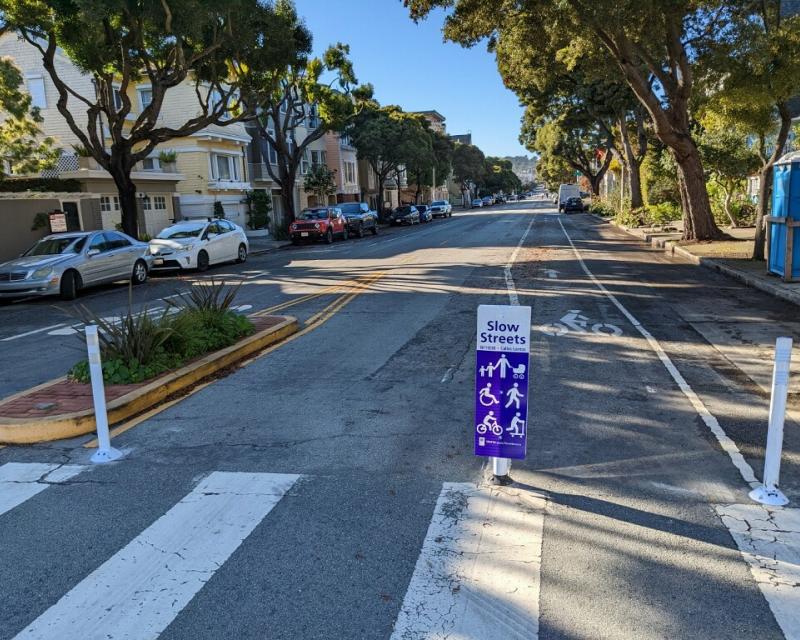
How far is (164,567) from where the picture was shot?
12.2 ft

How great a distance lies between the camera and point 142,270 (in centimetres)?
1786

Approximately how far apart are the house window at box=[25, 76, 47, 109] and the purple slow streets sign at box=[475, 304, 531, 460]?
3469 centimetres

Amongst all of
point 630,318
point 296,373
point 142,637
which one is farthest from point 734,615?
point 630,318

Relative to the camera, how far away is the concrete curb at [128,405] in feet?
18.9

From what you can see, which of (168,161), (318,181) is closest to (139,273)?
(168,161)

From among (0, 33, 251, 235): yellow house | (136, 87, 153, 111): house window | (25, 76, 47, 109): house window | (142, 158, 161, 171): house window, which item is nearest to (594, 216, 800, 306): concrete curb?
(0, 33, 251, 235): yellow house

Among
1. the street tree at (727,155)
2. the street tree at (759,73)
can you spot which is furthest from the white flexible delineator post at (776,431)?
the street tree at (727,155)

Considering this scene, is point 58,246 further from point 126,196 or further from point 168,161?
point 168,161

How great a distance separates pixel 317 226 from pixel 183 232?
11.6 m

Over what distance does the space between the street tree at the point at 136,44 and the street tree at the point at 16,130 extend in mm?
1021

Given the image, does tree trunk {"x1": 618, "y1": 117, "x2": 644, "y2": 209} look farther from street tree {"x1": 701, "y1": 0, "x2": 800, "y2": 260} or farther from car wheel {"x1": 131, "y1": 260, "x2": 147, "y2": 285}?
car wheel {"x1": 131, "y1": 260, "x2": 147, "y2": 285}

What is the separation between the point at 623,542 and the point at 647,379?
12.1ft

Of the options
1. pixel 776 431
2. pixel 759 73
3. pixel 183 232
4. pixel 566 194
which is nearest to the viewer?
pixel 776 431

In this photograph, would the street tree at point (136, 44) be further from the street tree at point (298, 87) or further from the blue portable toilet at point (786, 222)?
the blue portable toilet at point (786, 222)
